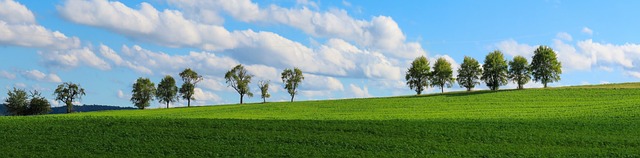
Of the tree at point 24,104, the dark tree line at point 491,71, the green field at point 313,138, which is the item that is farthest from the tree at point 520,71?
the tree at point 24,104

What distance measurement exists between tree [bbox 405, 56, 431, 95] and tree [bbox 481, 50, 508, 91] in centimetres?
935

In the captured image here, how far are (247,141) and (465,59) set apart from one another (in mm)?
73911

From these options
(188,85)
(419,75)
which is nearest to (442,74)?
(419,75)

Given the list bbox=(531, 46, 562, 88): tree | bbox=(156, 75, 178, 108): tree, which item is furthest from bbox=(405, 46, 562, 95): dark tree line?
bbox=(156, 75, 178, 108): tree

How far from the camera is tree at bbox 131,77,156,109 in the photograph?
10425 cm

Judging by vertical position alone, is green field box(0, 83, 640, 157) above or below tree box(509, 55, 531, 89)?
below

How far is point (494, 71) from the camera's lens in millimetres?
94062

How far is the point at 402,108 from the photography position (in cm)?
6109

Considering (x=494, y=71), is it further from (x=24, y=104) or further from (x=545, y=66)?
(x=24, y=104)

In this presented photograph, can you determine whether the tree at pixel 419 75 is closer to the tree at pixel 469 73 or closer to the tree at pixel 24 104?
the tree at pixel 469 73

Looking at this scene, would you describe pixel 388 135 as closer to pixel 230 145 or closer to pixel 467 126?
pixel 467 126

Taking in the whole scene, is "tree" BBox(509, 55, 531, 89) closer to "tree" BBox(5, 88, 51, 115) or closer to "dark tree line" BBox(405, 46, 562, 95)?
"dark tree line" BBox(405, 46, 562, 95)

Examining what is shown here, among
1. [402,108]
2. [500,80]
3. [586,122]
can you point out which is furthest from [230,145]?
[500,80]

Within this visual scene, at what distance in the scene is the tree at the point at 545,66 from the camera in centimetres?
9225
